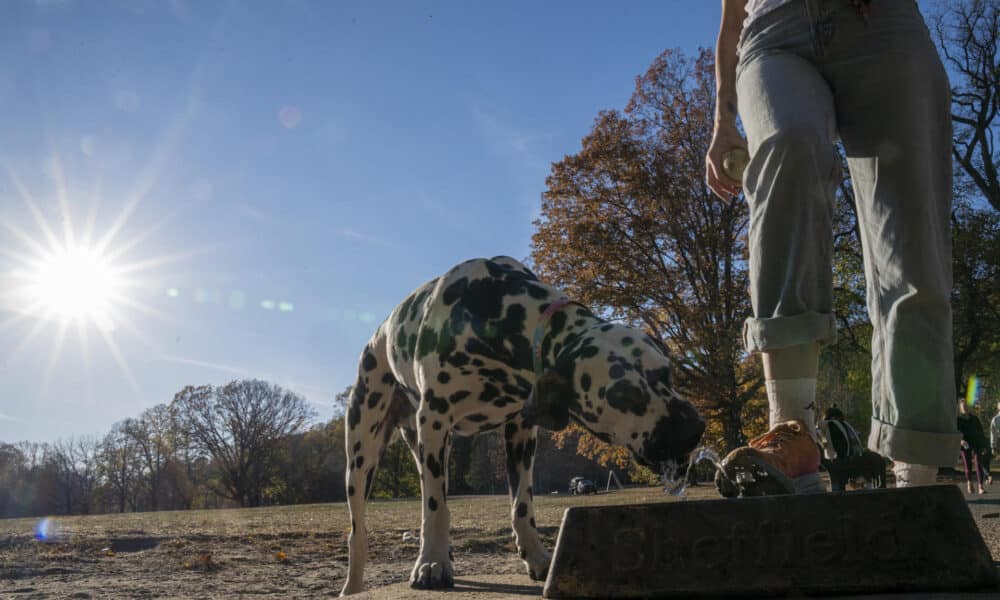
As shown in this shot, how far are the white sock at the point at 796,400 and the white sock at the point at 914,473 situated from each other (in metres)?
0.32

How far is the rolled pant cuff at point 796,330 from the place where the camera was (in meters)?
2.57

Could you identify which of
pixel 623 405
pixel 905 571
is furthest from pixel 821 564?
pixel 623 405

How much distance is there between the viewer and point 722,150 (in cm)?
324

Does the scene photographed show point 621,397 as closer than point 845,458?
Yes

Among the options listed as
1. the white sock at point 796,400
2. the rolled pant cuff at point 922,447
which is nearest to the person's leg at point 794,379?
the white sock at point 796,400

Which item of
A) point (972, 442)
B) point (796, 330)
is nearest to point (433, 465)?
point (796, 330)

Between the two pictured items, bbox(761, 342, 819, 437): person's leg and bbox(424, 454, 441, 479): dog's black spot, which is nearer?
bbox(761, 342, 819, 437): person's leg

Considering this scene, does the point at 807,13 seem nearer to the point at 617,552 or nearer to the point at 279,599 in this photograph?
the point at 617,552

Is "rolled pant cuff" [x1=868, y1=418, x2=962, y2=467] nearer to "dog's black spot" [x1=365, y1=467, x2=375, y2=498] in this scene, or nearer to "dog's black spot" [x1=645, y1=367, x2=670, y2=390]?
"dog's black spot" [x1=645, y1=367, x2=670, y2=390]

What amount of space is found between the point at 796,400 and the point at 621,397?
1.19 meters

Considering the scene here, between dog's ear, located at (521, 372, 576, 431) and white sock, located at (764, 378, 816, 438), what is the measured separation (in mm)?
1432

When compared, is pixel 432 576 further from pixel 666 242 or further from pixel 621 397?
pixel 666 242

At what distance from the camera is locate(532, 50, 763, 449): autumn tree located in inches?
856

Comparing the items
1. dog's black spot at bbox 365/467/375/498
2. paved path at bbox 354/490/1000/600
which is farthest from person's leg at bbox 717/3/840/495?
dog's black spot at bbox 365/467/375/498
